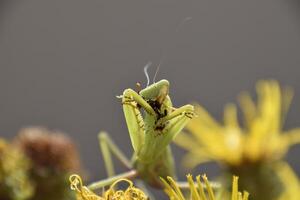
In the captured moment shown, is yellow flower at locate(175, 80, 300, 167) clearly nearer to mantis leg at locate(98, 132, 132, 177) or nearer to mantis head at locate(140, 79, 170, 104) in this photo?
mantis leg at locate(98, 132, 132, 177)

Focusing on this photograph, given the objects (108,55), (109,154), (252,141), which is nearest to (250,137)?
(252,141)

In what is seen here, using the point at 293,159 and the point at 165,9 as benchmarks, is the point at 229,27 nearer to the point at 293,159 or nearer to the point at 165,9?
the point at 165,9

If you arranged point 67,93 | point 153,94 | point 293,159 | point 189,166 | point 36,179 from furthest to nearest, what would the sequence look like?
1. point 67,93
2. point 293,159
3. point 189,166
4. point 36,179
5. point 153,94

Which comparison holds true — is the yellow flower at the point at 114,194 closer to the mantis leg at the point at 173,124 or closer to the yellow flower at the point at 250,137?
the mantis leg at the point at 173,124

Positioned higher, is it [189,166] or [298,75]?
[298,75]

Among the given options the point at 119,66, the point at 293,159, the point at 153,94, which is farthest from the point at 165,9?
the point at 153,94

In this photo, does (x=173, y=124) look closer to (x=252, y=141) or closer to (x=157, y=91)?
(x=157, y=91)

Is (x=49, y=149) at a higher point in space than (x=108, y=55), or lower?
lower
